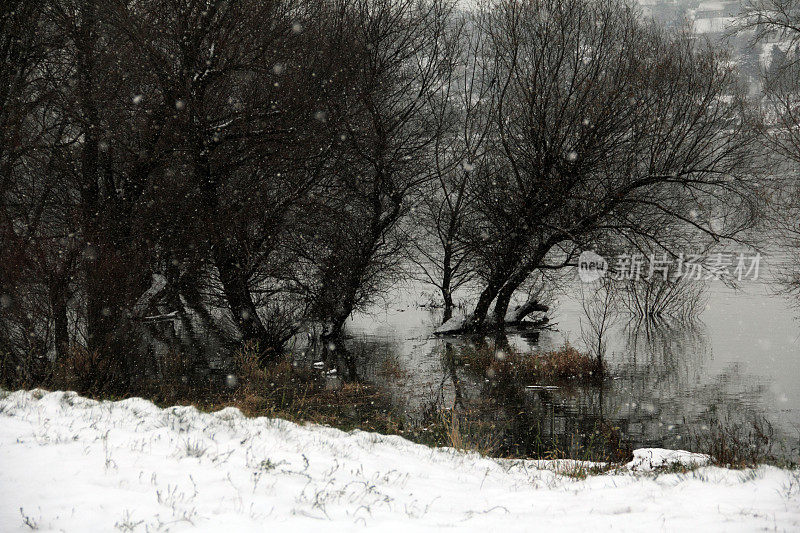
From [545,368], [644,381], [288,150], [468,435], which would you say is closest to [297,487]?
[468,435]

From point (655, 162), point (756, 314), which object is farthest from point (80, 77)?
point (756, 314)

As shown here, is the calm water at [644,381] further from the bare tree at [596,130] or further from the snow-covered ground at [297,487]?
the snow-covered ground at [297,487]

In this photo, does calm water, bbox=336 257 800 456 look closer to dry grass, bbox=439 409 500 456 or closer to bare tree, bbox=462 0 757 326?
dry grass, bbox=439 409 500 456

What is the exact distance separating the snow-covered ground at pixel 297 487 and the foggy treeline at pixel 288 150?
17.7 feet

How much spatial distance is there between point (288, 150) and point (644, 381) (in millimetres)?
9059

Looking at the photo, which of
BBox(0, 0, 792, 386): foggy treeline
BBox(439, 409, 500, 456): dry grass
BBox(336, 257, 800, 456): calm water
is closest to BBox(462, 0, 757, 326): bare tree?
BBox(0, 0, 792, 386): foggy treeline

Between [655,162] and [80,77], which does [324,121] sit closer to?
[80,77]

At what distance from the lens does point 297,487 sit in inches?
169

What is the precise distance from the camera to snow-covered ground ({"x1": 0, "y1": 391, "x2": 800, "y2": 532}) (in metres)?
3.56

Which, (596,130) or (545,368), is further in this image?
(596,130)

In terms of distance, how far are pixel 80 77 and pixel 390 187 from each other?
28.4 feet

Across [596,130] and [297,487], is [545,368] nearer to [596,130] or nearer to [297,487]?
[596,130]

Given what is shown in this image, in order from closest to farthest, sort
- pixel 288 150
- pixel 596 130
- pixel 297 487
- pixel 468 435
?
pixel 297 487 → pixel 468 435 → pixel 288 150 → pixel 596 130

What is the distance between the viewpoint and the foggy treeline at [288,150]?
11281 millimetres
